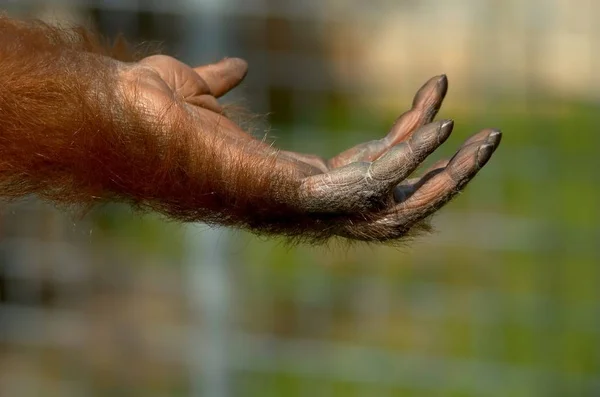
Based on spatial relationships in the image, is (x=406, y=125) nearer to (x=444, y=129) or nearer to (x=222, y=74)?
(x=444, y=129)

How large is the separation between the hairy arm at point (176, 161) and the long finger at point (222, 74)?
114 millimetres

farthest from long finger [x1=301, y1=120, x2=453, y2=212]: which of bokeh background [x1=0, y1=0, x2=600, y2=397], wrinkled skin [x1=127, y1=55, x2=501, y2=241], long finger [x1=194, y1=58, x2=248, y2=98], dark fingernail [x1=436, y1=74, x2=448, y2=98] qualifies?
bokeh background [x1=0, y1=0, x2=600, y2=397]

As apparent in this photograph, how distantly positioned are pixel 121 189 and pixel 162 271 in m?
1.69

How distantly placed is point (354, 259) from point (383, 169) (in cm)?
173

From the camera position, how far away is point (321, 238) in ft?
3.18

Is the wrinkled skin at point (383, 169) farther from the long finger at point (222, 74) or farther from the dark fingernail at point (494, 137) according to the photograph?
the long finger at point (222, 74)

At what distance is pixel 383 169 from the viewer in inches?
34.9

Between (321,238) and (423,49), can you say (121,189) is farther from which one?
(423,49)

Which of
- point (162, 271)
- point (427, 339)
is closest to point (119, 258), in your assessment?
point (162, 271)

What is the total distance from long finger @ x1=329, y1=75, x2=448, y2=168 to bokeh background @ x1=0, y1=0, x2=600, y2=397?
4.41 feet

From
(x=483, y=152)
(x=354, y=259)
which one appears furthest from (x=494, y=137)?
(x=354, y=259)

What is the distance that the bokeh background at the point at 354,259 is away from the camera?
246 centimetres

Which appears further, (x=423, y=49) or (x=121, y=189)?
(x=423, y=49)

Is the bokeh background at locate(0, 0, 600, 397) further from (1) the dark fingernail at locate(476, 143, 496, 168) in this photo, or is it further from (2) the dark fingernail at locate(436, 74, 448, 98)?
(1) the dark fingernail at locate(476, 143, 496, 168)
